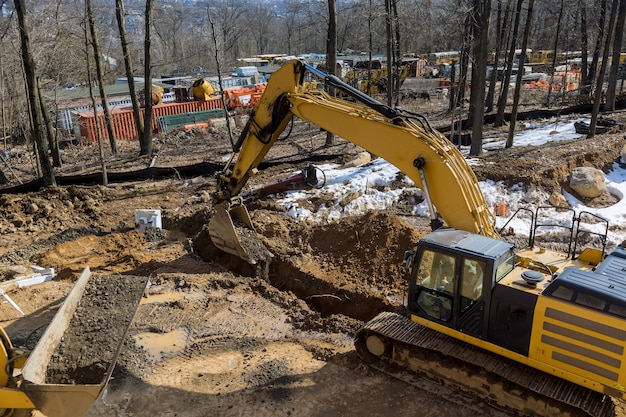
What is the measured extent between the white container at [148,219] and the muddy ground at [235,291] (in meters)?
0.23

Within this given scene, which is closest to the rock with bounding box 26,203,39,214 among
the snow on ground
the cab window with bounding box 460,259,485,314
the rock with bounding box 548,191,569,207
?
the snow on ground

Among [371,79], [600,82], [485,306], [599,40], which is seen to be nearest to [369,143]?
[485,306]

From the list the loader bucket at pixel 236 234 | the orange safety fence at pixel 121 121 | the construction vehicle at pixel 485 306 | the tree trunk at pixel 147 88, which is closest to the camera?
the construction vehicle at pixel 485 306

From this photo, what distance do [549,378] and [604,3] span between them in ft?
91.1

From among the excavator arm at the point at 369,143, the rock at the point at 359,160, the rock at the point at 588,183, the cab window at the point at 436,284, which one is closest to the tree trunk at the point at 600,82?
the rock at the point at 588,183

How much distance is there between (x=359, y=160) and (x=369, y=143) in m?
8.77

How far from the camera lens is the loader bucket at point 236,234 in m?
10.9

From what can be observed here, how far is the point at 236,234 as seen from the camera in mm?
10875

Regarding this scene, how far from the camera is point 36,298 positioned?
993 cm

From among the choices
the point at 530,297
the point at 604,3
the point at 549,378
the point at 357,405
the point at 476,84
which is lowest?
the point at 357,405

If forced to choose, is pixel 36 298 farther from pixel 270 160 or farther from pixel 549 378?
pixel 270 160

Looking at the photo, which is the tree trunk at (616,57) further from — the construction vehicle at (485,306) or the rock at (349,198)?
the construction vehicle at (485,306)

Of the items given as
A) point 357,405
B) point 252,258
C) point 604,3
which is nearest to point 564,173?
point 252,258

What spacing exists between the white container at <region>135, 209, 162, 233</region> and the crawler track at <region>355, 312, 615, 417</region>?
24.0 ft
